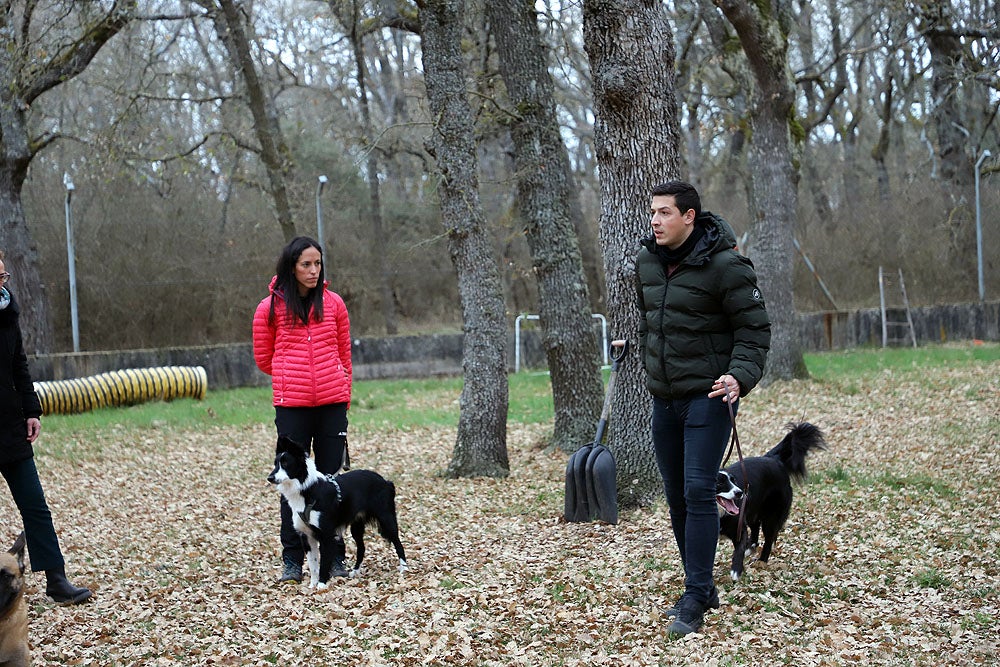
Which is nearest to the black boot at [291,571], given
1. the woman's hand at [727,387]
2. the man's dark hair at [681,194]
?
the woman's hand at [727,387]

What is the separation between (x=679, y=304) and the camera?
478 centimetres

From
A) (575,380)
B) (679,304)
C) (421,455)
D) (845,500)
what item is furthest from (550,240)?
(679,304)

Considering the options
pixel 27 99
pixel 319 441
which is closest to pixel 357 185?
pixel 27 99

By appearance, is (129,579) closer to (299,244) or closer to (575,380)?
(299,244)

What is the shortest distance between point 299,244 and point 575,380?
5.06m

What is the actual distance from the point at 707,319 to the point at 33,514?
159 inches

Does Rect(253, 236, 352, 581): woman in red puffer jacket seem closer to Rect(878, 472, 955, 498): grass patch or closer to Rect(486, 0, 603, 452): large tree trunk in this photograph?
Result: Rect(486, 0, 603, 452): large tree trunk

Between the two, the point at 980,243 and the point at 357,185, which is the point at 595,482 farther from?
the point at 357,185

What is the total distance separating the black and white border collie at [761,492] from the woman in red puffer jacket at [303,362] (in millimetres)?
2394

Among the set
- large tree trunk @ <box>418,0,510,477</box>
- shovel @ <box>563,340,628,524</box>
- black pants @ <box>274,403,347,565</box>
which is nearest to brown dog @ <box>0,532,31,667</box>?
black pants @ <box>274,403,347,565</box>

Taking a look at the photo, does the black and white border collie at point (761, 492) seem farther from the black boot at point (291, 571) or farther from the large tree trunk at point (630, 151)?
the black boot at point (291, 571)

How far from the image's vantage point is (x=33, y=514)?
579 centimetres

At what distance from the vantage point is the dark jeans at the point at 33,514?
18.8ft

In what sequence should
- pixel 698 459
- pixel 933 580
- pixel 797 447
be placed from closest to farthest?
pixel 698 459 < pixel 933 580 < pixel 797 447
